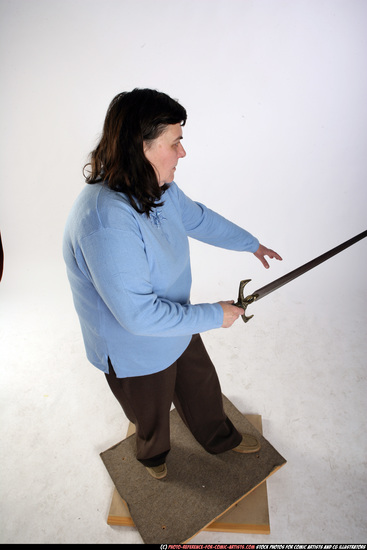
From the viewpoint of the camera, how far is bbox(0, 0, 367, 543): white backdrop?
80.9 inches

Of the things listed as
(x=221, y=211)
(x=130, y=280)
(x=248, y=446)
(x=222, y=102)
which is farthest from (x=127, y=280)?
(x=221, y=211)

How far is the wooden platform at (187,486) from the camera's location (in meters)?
1.75

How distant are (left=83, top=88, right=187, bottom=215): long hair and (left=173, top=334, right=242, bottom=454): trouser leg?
78 centimetres

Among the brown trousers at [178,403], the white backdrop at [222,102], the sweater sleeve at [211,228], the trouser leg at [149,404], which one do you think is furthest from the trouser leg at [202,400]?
the white backdrop at [222,102]

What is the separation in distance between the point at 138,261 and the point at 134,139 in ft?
1.16

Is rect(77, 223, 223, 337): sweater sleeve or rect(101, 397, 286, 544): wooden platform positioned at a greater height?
rect(77, 223, 223, 337): sweater sleeve

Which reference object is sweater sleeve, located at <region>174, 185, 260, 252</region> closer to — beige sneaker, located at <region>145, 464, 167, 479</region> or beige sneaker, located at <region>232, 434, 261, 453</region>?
beige sneaker, located at <region>232, 434, 261, 453</region>

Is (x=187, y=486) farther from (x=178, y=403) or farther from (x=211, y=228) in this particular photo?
(x=211, y=228)

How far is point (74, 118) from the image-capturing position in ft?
9.82

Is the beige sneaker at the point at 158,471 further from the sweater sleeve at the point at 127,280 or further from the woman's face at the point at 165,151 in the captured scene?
the woman's face at the point at 165,151

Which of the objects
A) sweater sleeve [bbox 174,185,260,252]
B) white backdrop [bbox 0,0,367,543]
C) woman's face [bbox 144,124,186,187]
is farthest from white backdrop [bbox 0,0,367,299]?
woman's face [bbox 144,124,186,187]

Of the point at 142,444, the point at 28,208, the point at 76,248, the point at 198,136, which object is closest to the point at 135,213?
the point at 76,248

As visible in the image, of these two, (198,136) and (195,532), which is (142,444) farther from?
(198,136)

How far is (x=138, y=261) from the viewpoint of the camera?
120 centimetres
